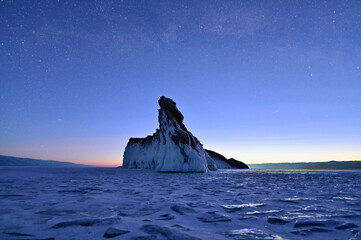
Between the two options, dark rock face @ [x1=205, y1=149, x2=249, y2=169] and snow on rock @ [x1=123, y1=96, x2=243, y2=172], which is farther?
dark rock face @ [x1=205, y1=149, x2=249, y2=169]

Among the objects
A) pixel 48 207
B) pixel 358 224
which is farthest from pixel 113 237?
pixel 358 224

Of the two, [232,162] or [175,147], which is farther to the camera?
[232,162]

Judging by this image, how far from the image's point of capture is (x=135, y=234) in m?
2.23

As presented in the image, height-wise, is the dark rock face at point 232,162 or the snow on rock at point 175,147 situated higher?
the snow on rock at point 175,147

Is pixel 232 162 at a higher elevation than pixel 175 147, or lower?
lower

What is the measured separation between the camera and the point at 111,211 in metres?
3.38

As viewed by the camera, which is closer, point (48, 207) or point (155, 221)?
point (155, 221)

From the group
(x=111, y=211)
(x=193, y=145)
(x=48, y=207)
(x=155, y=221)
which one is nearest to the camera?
(x=155, y=221)

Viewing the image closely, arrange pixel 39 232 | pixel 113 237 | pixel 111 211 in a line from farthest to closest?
pixel 111 211, pixel 39 232, pixel 113 237

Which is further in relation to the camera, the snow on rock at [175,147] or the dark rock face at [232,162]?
the dark rock face at [232,162]

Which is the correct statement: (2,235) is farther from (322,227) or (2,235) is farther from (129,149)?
(129,149)

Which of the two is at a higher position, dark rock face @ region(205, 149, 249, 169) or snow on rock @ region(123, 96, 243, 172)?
snow on rock @ region(123, 96, 243, 172)

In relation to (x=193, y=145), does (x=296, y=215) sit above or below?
below

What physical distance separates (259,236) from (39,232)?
8.42 ft
